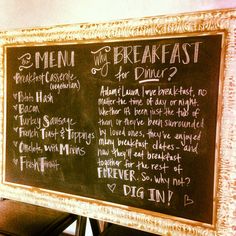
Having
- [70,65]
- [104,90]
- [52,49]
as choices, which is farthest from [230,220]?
[52,49]

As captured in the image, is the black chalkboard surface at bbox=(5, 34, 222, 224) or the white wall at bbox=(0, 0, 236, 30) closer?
the black chalkboard surface at bbox=(5, 34, 222, 224)

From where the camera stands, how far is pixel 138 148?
4.62 ft

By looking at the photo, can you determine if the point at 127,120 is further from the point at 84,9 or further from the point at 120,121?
the point at 84,9

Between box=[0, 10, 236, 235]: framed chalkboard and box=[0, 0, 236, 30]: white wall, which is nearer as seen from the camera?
box=[0, 10, 236, 235]: framed chalkboard

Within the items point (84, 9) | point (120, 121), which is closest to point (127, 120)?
point (120, 121)

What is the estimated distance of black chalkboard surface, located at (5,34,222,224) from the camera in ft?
4.20

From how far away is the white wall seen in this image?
173 centimetres

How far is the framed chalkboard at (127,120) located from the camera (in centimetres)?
124

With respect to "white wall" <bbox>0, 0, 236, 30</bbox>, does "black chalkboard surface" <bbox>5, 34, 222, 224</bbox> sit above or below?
below

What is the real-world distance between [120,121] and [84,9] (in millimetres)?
982

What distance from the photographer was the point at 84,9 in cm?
201

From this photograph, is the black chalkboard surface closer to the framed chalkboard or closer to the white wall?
the framed chalkboard

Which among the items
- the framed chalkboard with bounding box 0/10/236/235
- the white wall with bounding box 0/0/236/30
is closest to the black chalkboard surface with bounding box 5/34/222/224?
the framed chalkboard with bounding box 0/10/236/235

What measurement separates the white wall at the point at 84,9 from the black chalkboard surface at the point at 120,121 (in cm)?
54
